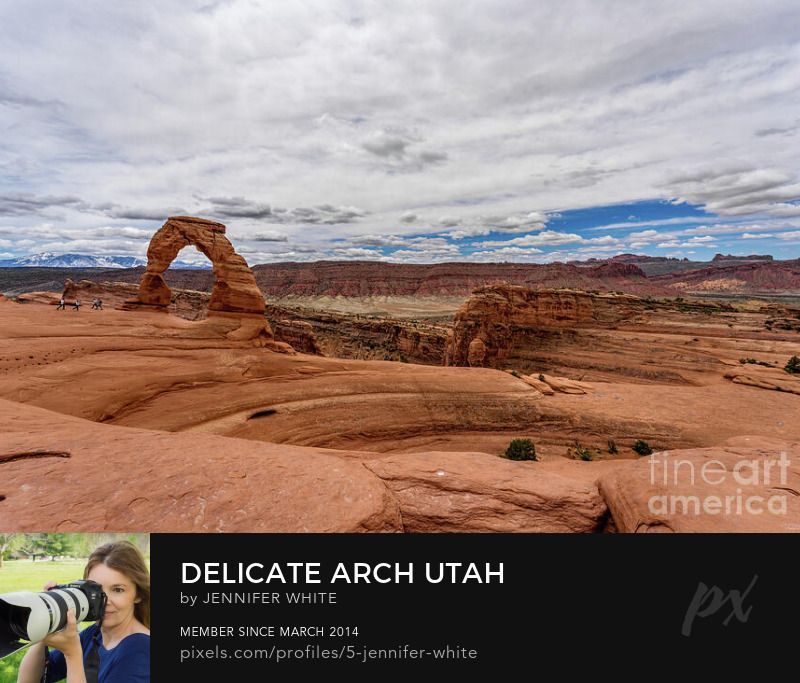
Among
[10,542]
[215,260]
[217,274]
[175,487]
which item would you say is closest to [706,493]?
[175,487]

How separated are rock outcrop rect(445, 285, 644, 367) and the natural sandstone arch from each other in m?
27.3

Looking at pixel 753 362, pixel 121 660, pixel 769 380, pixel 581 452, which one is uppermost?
pixel 121 660

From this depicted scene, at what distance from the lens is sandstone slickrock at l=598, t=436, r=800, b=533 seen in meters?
4.50

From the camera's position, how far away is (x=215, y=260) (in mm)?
23188

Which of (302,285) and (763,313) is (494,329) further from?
(302,285)

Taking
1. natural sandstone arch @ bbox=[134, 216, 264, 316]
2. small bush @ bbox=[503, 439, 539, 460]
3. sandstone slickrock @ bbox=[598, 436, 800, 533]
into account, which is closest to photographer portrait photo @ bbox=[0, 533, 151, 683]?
sandstone slickrock @ bbox=[598, 436, 800, 533]

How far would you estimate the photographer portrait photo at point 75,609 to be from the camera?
107 inches

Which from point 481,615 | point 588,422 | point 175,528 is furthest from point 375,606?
point 588,422

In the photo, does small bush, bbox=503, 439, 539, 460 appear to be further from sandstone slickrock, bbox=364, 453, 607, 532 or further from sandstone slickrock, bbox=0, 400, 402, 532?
sandstone slickrock, bbox=0, 400, 402, 532

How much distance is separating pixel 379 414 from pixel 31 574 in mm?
14678

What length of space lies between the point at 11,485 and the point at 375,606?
5.15m

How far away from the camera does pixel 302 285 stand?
18425 cm

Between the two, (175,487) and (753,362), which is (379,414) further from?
(753,362)

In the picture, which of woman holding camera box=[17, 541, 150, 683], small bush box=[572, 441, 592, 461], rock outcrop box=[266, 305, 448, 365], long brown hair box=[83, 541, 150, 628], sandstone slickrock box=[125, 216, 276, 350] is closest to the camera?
woman holding camera box=[17, 541, 150, 683]
